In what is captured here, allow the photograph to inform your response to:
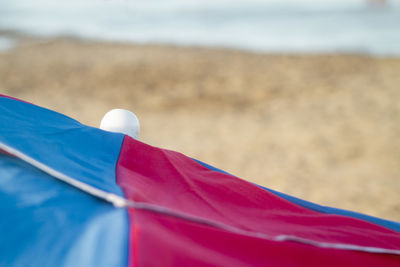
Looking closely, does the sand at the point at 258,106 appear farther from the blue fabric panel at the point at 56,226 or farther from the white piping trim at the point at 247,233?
the blue fabric panel at the point at 56,226

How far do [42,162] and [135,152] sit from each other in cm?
33

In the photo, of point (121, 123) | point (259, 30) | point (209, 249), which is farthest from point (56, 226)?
point (259, 30)

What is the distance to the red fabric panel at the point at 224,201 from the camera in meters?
1.24

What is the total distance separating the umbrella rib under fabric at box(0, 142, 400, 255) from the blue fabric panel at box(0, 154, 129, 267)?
19 millimetres

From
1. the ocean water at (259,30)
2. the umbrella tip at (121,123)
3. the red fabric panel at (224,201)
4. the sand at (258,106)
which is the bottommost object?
the red fabric panel at (224,201)

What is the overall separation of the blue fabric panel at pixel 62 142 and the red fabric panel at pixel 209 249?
175 mm

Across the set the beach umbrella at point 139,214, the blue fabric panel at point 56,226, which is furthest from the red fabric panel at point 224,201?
A: the blue fabric panel at point 56,226

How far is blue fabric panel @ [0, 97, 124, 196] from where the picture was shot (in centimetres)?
126

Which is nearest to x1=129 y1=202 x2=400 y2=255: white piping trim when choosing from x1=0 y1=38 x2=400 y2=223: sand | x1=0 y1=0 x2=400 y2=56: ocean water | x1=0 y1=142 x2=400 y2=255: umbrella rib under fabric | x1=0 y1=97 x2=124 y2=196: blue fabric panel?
x1=0 y1=142 x2=400 y2=255: umbrella rib under fabric

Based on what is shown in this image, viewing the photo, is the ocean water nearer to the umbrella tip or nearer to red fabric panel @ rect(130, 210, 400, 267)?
the umbrella tip

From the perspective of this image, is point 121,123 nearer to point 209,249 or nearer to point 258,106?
point 209,249

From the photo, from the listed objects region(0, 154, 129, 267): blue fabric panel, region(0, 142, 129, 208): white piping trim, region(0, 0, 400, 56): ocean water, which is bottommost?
region(0, 154, 129, 267): blue fabric panel

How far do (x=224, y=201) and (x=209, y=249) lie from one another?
1.09 feet

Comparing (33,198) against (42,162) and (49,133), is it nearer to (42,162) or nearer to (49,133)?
(42,162)
